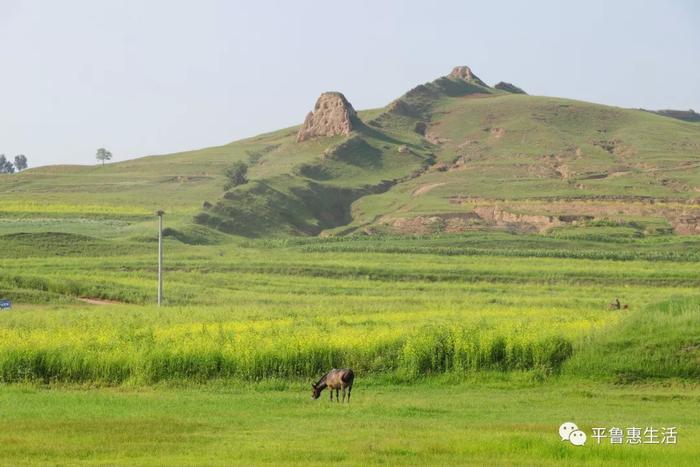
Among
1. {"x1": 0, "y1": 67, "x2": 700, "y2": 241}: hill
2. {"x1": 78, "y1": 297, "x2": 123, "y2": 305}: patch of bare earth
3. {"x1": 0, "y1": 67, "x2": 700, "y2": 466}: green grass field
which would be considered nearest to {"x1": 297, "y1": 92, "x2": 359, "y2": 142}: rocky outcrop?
{"x1": 0, "y1": 67, "x2": 700, "y2": 241}: hill

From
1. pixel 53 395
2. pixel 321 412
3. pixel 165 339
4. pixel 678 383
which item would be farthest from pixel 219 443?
pixel 678 383

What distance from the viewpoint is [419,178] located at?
132500 millimetres

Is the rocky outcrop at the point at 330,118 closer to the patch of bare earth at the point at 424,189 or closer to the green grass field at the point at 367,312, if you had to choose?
the green grass field at the point at 367,312

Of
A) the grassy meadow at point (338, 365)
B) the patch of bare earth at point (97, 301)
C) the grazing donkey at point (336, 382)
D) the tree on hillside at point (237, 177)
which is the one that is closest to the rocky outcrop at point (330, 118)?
the tree on hillside at point (237, 177)

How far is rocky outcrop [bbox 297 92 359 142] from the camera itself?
470ft

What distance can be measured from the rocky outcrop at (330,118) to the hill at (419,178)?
0.23 m

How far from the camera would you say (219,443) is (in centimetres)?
1898

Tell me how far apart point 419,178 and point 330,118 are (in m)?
18.8

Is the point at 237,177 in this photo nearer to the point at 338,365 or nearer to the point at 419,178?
the point at 419,178

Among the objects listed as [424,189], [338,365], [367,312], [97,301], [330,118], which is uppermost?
[330,118]

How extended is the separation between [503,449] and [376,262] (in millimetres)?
53843

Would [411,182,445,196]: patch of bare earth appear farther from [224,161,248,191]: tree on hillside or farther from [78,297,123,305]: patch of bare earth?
[78,297,123,305]: patch of bare earth

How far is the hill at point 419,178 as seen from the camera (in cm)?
10669

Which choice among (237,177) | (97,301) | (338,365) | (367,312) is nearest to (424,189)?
(237,177)
